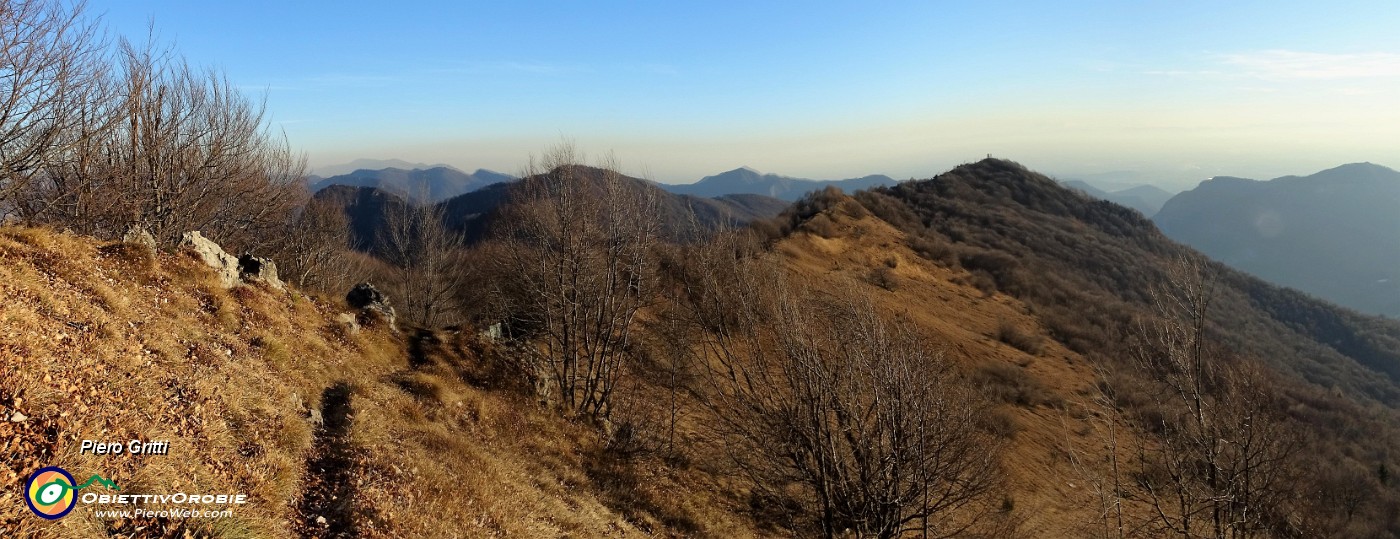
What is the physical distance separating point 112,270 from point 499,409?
773 centimetres

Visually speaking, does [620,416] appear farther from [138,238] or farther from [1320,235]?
[1320,235]

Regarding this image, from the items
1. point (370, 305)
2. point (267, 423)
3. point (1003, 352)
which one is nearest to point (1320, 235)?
point (1003, 352)

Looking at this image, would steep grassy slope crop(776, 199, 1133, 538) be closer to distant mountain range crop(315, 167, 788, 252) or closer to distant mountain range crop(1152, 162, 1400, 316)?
distant mountain range crop(315, 167, 788, 252)

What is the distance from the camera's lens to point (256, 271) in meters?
14.5

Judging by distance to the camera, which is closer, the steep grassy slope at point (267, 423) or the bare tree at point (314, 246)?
the steep grassy slope at point (267, 423)

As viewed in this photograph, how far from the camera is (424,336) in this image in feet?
57.3

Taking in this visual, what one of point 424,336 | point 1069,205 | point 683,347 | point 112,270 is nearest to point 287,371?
point 112,270

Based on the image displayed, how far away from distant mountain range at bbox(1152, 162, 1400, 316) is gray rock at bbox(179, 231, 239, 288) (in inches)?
6799

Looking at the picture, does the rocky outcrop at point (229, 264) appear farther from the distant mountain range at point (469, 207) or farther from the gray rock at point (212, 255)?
the distant mountain range at point (469, 207)

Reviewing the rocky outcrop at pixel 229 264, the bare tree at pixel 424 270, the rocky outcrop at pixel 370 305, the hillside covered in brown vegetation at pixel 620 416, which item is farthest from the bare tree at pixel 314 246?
the hillside covered in brown vegetation at pixel 620 416

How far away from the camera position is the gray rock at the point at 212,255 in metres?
12.7

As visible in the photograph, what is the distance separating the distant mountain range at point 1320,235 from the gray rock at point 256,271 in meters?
172

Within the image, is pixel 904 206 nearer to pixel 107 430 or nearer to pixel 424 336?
pixel 424 336

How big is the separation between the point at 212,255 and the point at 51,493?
10.6 meters
